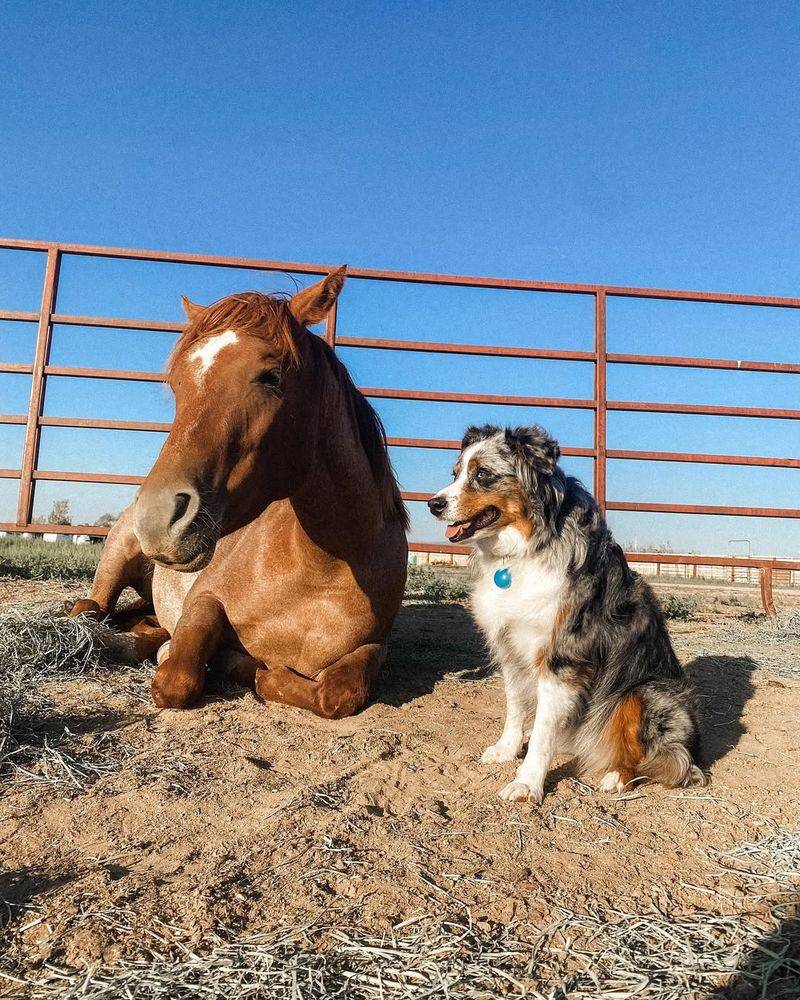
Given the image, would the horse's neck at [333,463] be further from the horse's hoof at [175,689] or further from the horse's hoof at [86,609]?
the horse's hoof at [86,609]

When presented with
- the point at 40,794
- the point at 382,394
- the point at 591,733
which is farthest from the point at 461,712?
the point at 382,394

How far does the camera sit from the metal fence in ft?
21.9

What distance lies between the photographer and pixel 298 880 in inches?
68.1

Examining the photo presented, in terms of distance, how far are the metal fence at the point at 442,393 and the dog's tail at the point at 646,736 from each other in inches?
143

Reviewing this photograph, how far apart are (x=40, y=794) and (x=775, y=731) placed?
336 centimetres

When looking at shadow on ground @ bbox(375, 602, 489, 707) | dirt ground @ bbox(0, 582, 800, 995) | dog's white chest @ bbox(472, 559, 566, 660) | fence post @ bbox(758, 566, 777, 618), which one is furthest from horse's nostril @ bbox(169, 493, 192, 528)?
fence post @ bbox(758, 566, 777, 618)

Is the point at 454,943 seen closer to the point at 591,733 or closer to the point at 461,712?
the point at 591,733

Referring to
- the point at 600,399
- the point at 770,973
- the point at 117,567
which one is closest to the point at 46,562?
the point at 117,567

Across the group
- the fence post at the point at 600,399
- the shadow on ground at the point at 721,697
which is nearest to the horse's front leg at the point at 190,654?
the shadow on ground at the point at 721,697

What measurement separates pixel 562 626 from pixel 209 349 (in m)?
1.82

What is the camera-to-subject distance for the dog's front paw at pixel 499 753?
2.89m

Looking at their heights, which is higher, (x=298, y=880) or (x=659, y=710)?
(x=659, y=710)

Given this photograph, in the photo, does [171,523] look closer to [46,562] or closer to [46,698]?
[46,698]

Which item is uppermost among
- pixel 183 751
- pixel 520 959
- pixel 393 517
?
pixel 393 517
